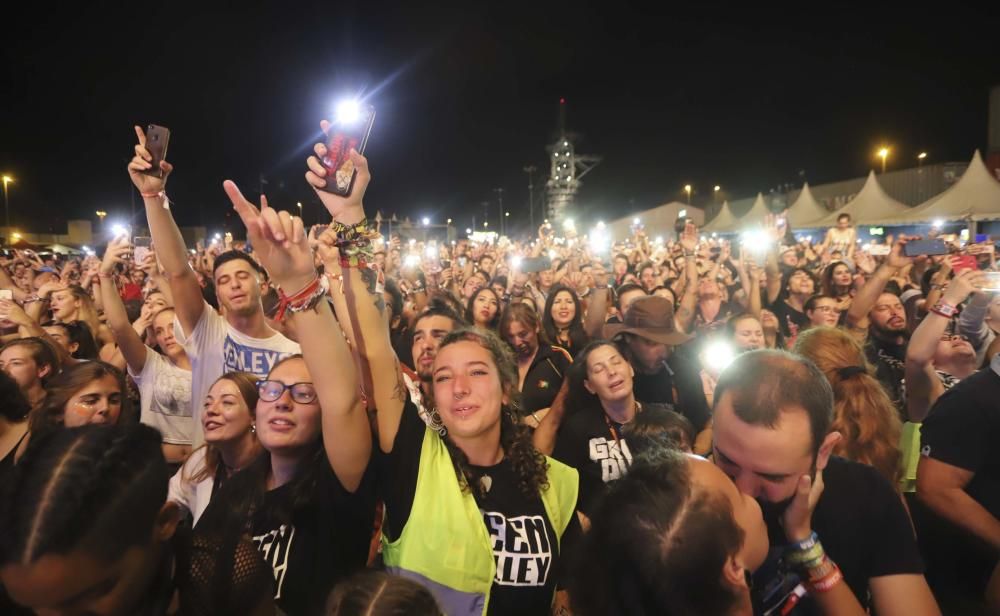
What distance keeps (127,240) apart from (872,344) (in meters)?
6.28

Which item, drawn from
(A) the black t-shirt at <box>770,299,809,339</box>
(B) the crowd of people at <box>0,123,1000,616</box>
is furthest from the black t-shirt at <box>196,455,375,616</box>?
(A) the black t-shirt at <box>770,299,809,339</box>

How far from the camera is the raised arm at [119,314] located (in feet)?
12.8

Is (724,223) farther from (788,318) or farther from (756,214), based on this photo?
(788,318)

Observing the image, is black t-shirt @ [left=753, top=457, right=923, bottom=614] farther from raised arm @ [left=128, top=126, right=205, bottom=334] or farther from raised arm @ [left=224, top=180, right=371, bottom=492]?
raised arm @ [left=128, top=126, right=205, bottom=334]

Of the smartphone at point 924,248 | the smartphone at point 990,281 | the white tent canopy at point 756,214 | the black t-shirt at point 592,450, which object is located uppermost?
the white tent canopy at point 756,214

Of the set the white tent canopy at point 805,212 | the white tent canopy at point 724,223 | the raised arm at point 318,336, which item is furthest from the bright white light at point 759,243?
the white tent canopy at point 724,223

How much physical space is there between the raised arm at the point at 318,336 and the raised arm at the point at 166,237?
1.74 metres

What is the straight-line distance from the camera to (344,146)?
90.1 inches

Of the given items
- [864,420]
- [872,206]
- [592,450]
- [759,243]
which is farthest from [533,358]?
[872,206]

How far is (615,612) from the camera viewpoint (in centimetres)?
128

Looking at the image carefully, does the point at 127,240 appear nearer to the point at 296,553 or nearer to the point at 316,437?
the point at 316,437

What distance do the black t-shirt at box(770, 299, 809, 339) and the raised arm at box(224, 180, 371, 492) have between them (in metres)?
5.43

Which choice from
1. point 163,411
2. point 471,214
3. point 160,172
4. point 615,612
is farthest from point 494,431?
point 471,214

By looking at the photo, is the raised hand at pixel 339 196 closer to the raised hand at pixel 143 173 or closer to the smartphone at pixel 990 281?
the raised hand at pixel 143 173
